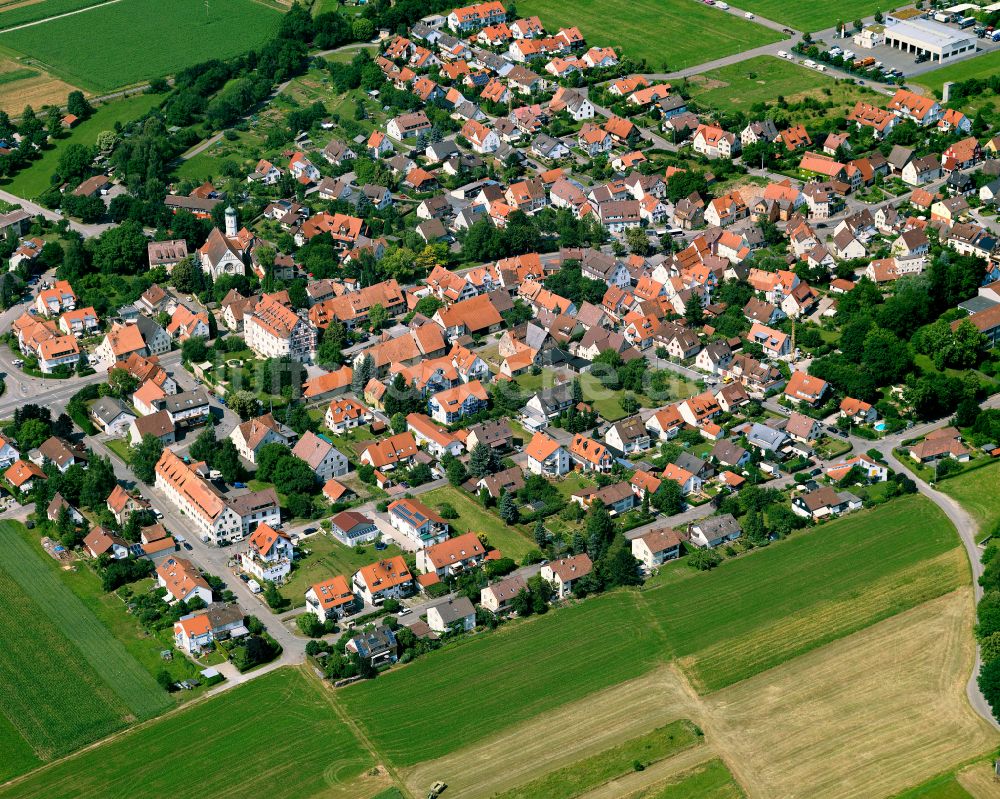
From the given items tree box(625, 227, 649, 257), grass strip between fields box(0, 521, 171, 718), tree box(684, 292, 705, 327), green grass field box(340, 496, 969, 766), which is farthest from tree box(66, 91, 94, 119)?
green grass field box(340, 496, 969, 766)

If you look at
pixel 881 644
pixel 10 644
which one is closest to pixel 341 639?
pixel 10 644

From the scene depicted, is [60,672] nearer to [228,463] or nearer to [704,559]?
[228,463]

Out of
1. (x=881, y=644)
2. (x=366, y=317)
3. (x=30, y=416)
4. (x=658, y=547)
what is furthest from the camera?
(x=366, y=317)

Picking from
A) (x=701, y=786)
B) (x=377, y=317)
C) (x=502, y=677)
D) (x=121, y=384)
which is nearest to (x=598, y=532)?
(x=502, y=677)

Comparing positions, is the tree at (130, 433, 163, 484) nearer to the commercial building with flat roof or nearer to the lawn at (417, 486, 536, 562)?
the lawn at (417, 486, 536, 562)

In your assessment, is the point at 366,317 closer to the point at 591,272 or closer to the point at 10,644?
the point at 591,272
